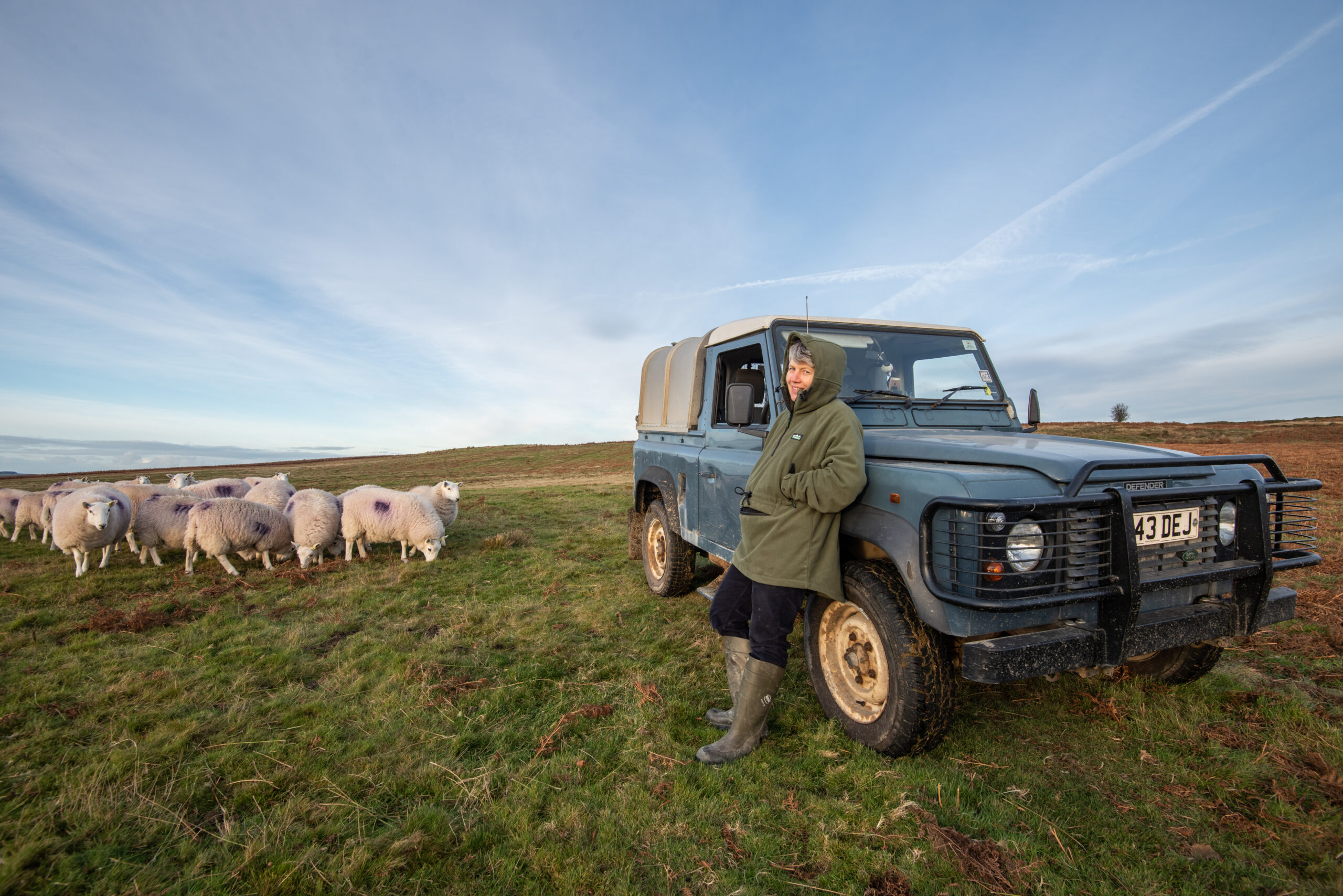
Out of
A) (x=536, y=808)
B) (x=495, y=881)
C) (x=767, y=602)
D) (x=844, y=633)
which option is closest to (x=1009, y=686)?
(x=844, y=633)

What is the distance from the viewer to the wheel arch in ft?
8.80

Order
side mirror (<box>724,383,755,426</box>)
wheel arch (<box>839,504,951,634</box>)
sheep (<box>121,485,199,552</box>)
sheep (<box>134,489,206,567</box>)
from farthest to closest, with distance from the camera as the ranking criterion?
sheep (<box>121,485,199,552</box>), sheep (<box>134,489,206,567</box>), side mirror (<box>724,383,755,426</box>), wheel arch (<box>839,504,951,634</box>)

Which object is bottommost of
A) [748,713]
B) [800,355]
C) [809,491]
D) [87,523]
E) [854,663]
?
[748,713]

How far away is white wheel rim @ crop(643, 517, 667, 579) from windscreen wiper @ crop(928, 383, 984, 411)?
311 cm

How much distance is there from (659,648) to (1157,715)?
11.1 ft

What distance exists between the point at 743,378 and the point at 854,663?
2502 mm

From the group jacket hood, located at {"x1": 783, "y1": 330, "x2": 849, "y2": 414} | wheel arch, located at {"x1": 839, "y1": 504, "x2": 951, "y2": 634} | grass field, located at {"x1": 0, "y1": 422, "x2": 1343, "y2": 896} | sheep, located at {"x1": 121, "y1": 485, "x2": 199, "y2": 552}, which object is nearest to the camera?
grass field, located at {"x1": 0, "y1": 422, "x2": 1343, "y2": 896}

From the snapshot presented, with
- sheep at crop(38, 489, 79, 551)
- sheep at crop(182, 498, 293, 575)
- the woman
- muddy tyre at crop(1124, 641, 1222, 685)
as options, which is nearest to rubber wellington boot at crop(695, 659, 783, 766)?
the woman

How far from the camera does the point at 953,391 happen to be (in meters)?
4.50

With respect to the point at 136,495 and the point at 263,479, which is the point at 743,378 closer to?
the point at 263,479

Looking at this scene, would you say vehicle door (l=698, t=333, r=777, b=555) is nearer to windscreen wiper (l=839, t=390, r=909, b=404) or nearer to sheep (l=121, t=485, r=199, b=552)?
windscreen wiper (l=839, t=390, r=909, b=404)

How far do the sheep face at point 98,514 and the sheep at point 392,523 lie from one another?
9.50ft

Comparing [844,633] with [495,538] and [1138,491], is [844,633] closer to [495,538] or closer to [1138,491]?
[1138,491]

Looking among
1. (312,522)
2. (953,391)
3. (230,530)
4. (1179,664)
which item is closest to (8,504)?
(230,530)
